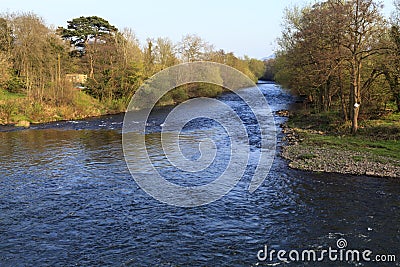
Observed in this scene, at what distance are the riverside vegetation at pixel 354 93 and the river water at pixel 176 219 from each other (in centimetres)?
204

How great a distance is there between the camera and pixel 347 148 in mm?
19297

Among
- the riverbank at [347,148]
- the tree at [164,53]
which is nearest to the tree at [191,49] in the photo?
the tree at [164,53]

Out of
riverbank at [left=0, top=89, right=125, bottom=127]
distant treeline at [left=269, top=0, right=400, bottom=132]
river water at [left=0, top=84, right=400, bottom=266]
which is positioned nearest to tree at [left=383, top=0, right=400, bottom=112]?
distant treeline at [left=269, top=0, right=400, bottom=132]

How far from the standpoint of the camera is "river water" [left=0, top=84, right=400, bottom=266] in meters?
9.19

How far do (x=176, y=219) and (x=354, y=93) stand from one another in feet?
52.1

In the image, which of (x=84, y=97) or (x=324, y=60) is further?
(x=84, y=97)

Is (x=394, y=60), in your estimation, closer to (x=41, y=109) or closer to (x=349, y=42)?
(x=349, y=42)

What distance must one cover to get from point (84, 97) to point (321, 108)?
25560mm

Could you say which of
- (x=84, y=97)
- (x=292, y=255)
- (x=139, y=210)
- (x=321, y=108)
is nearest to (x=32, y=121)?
(x=84, y=97)

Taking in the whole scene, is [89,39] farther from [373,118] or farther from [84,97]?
[373,118]

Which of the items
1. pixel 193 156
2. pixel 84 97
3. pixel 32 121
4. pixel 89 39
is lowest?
pixel 193 156

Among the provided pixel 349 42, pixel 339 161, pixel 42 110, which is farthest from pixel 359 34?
pixel 42 110

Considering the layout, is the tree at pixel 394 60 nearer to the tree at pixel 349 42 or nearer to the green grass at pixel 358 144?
the tree at pixel 349 42

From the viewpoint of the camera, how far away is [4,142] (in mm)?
23109
